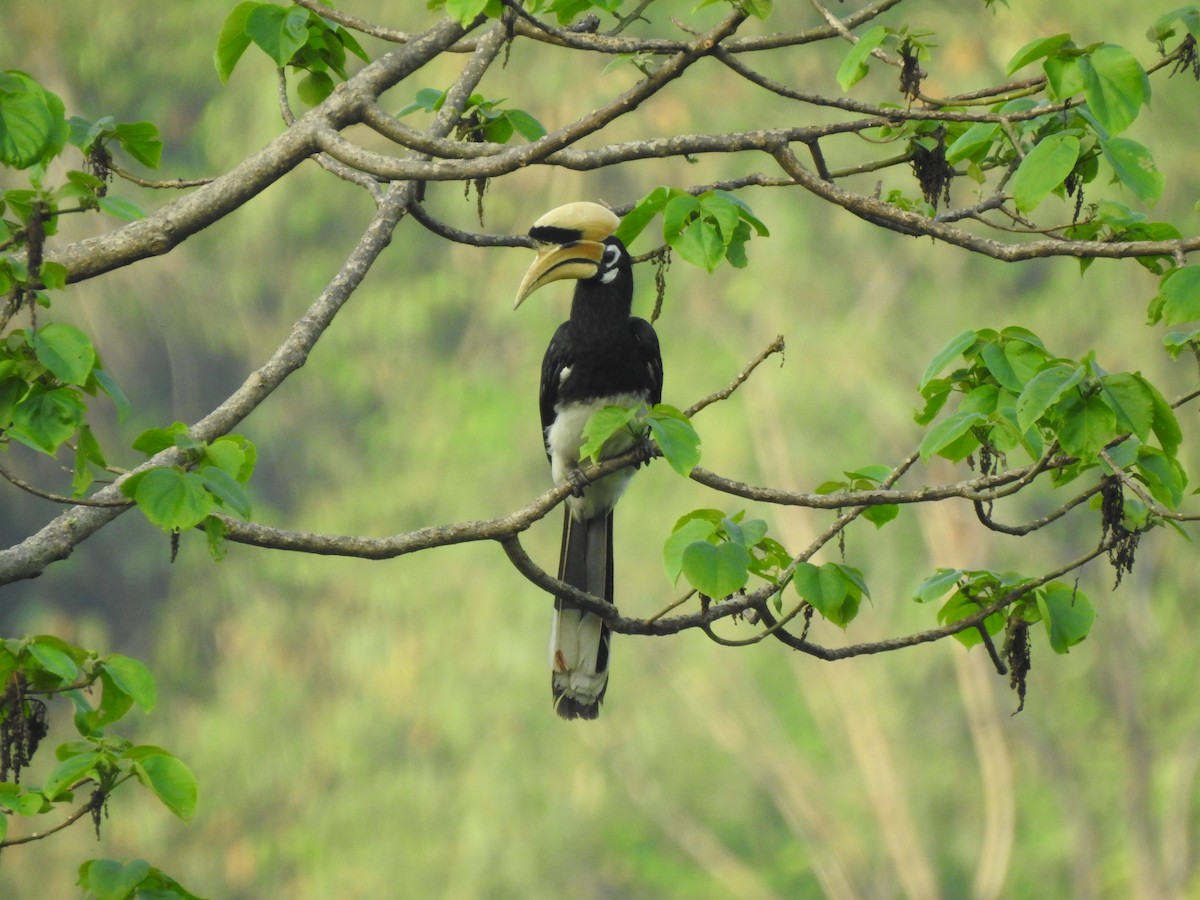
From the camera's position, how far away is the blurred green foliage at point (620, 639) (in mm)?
7078

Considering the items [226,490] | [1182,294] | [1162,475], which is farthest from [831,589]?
[226,490]

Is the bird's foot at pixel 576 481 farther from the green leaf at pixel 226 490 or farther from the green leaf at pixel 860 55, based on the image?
the green leaf at pixel 860 55

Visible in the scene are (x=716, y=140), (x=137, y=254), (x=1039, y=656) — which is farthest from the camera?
(x=1039, y=656)

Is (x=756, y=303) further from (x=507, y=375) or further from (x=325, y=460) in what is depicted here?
(x=325, y=460)

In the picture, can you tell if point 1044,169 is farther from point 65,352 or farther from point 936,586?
point 65,352

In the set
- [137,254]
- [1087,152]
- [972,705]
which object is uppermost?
[972,705]

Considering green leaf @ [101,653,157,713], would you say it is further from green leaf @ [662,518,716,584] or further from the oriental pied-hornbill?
the oriental pied-hornbill

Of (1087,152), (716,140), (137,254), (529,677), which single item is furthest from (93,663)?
(529,677)

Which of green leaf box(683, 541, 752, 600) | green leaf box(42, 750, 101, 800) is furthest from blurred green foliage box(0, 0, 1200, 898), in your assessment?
green leaf box(42, 750, 101, 800)

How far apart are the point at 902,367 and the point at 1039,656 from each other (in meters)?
1.61

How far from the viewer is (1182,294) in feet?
4.66

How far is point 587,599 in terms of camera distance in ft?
6.39

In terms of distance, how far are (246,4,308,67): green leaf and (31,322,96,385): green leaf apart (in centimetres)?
54

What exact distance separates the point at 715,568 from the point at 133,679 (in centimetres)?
63
